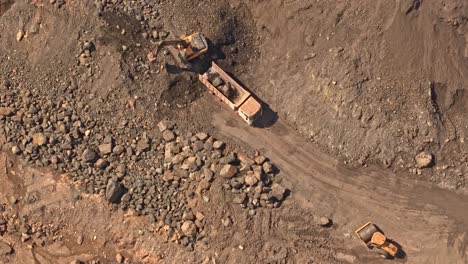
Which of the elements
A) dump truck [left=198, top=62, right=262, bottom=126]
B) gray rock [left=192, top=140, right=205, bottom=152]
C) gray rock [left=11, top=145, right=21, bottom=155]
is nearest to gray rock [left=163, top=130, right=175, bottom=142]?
gray rock [left=192, top=140, right=205, bottom=152]

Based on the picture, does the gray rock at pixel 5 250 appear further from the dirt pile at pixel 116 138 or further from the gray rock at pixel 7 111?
the gray rock at pixel 7 111

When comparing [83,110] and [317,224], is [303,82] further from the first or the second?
[83,110]

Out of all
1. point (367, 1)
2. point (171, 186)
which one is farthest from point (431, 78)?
point (171, 186)

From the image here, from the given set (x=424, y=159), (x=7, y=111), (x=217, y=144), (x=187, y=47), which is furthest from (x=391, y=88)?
(x=7, y=111)

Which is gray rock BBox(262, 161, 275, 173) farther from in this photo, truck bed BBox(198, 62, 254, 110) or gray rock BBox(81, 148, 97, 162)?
gray rock BBox(81, 148, 97, 162)

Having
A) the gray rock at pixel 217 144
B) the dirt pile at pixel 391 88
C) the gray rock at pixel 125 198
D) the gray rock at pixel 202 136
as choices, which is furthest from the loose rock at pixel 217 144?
the gray rock at pixel 125 198
